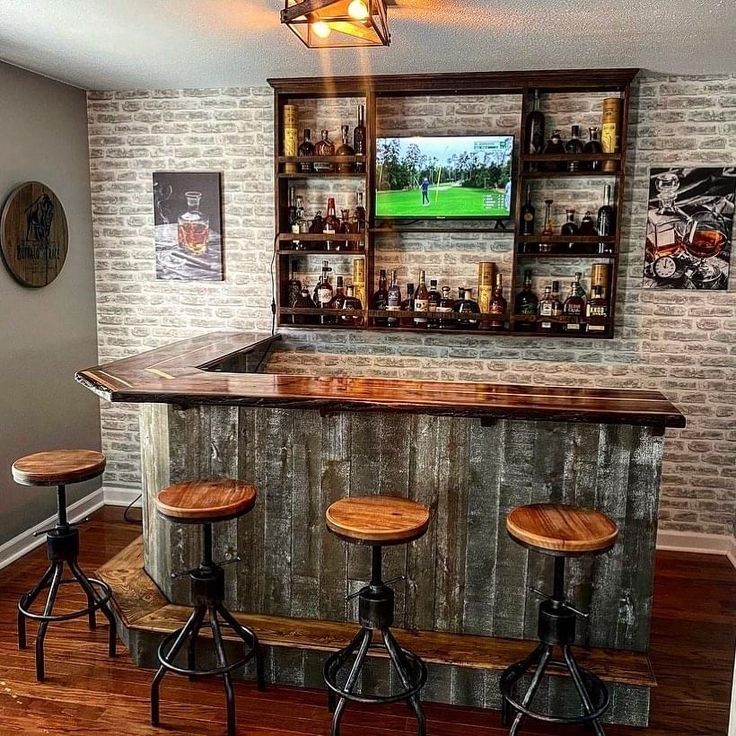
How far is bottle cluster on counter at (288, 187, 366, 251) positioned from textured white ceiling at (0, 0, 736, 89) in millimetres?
731

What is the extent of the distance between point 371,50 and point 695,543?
3.21 m

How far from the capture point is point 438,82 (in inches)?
159

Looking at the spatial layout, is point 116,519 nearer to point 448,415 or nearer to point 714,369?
point 448,415

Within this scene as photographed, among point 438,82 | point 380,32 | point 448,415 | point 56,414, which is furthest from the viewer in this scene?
point 56,414

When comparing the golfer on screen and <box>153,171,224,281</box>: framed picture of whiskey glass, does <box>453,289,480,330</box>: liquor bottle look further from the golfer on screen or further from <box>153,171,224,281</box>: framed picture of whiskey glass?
<box>153,171,224,281</box>: framed picture of whiskey glass

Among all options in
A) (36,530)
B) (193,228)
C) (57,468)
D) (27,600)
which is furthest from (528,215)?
(36,530)

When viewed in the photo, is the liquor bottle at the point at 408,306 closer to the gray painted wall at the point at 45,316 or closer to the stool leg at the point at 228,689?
the gray painted wall at the point at 45,316

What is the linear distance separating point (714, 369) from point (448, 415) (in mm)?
2256

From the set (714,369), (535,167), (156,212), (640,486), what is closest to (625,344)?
(714,369)

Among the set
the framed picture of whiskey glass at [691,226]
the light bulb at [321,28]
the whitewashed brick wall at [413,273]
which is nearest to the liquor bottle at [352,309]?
the whitewashed brick wall at [413,273]

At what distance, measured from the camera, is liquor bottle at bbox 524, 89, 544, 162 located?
4.00 m

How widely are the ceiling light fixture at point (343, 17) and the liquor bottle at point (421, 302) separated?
1.59m

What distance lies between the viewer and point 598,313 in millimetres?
4012

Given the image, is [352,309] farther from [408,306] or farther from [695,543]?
[695,543]
